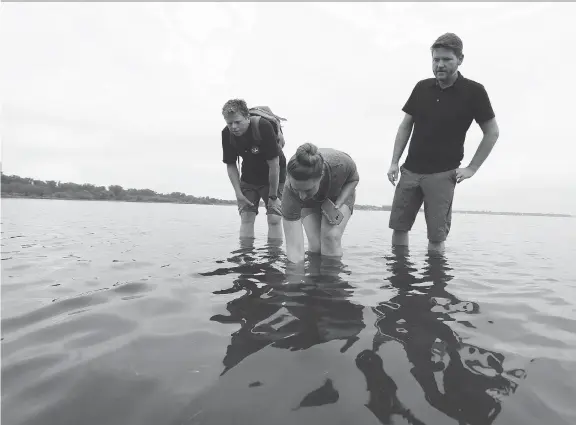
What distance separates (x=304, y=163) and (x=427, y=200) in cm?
257

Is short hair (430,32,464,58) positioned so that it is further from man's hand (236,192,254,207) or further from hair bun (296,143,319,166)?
man's hand (236,192,254,207)

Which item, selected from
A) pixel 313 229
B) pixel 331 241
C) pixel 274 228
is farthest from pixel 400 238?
pixel 274 228

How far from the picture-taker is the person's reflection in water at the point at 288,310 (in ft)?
7.80

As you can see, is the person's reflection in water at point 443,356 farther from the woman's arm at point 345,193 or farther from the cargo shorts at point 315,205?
the cargo shorts at point 315,205

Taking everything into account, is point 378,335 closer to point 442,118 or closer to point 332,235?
point 332,235

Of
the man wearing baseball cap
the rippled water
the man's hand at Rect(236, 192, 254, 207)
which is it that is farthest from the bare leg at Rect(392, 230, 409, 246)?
the man's hand at Rect(236, 192, 254, 207)

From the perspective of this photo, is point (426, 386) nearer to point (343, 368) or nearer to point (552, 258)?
point (343, 368)

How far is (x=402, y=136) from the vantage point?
572 cm

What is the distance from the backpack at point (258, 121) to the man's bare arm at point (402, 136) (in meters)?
2.11

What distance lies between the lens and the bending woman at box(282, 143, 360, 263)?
3.81 m

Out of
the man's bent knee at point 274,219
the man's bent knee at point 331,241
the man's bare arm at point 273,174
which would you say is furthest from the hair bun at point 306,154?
the man's bent knee at point 274,219

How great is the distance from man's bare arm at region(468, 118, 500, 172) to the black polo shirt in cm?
10

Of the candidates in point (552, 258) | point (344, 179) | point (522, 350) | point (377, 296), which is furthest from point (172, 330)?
point (552, 258)

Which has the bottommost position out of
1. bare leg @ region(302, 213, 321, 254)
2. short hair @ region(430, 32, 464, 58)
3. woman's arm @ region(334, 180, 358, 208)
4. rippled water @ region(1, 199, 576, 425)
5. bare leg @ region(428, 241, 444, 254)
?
rippled water @ region(1, 199, 576, 425)
